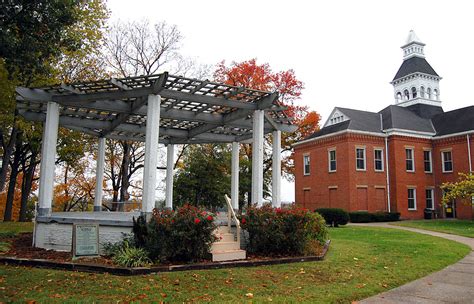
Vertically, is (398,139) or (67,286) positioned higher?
(398,139)

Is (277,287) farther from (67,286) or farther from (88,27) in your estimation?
(88,27)

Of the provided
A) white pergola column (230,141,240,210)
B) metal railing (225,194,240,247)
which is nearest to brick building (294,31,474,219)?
white pergola column (230,141,240,210)

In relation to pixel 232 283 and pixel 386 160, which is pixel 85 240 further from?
pixel 386 160

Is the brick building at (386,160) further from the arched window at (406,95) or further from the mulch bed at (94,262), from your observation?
the mulch bed at (94,262)

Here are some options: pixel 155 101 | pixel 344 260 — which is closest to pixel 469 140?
pixel 344 260

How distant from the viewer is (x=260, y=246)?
33.4 feet

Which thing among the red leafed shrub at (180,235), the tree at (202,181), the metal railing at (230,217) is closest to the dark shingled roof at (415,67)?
the tree at (202,181)

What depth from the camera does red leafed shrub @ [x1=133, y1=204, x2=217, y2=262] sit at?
28.5 feet

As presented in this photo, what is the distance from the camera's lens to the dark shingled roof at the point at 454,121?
1218 inches

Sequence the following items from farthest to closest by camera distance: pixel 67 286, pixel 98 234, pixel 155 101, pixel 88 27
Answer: pixel 88 27, pixel 155 101, pixel 98 234, pixel 67 286

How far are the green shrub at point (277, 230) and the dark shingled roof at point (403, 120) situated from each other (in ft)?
79.2

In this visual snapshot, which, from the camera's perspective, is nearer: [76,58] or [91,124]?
[91,124]

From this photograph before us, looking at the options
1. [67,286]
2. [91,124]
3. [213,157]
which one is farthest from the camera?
[213,157]

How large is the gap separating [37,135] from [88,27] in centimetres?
621
